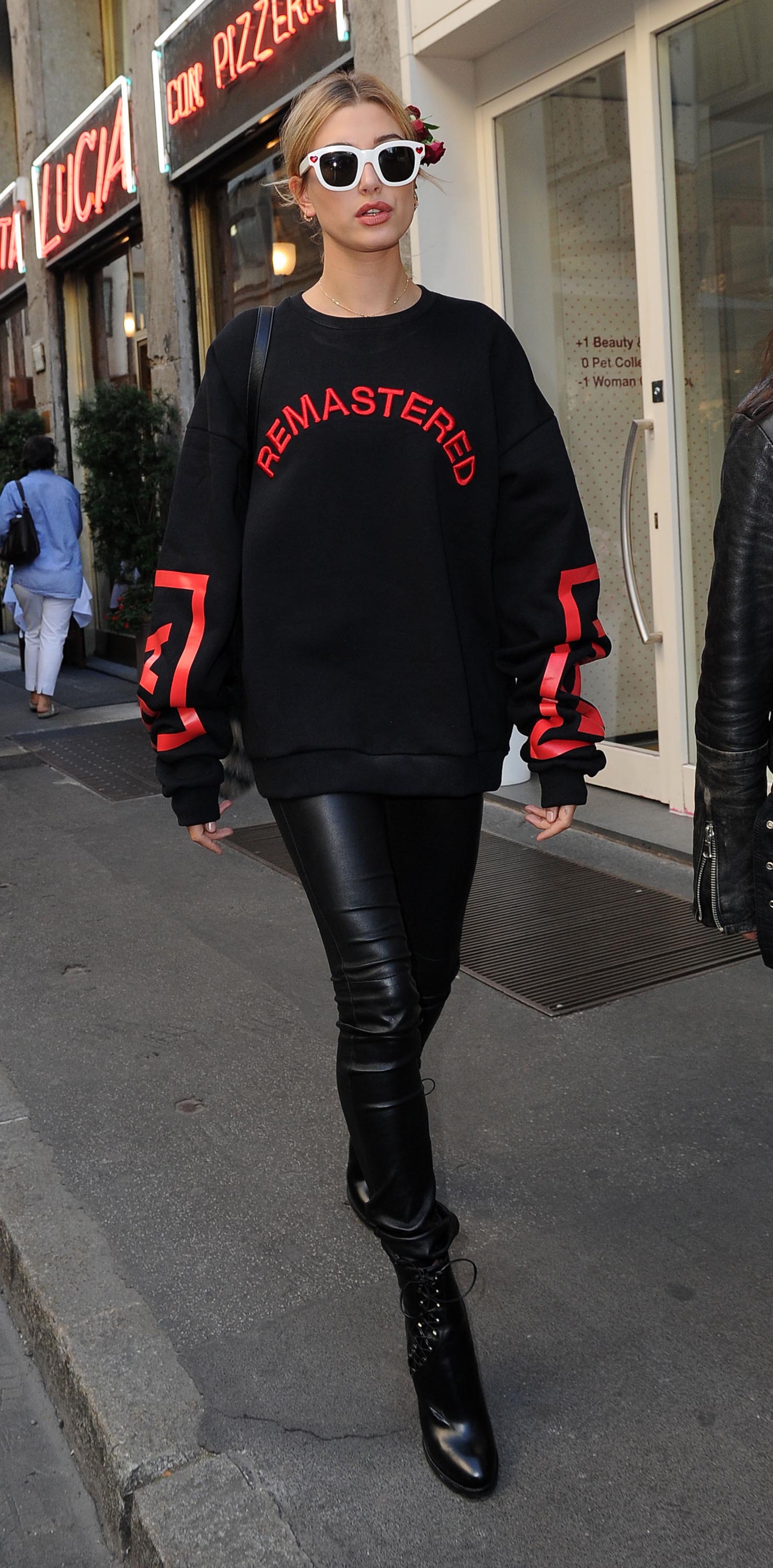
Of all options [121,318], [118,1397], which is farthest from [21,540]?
[118,1397]

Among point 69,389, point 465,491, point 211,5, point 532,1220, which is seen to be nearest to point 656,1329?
point 532,1220

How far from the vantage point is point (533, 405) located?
240 cm

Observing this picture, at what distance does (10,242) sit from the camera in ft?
48.6

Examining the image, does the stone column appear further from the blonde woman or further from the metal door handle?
the blonde woman

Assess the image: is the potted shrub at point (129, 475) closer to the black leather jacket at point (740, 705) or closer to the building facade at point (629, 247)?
the building facade at point (629, 247)

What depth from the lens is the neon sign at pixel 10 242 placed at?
1441 cm

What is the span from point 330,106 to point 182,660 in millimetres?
911

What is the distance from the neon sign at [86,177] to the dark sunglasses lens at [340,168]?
9696 mm

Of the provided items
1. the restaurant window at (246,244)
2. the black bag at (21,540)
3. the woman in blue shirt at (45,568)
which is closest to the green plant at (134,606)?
the woman in blue shirt at (45,568)

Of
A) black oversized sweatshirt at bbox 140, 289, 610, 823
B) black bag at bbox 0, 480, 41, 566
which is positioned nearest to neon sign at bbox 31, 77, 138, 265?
black bag at bbox 0, 480, 41, 566

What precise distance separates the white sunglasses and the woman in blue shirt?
7.86 m

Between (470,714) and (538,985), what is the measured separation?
6.60 feet

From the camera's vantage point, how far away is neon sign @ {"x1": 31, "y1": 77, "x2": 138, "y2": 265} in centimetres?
1128

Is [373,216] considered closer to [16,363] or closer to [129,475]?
[129,475]
